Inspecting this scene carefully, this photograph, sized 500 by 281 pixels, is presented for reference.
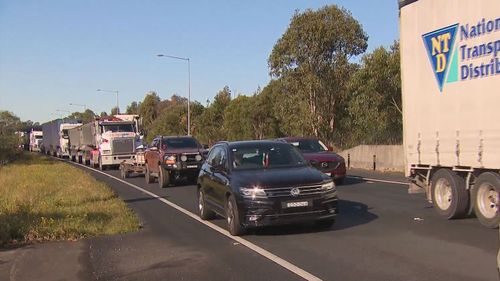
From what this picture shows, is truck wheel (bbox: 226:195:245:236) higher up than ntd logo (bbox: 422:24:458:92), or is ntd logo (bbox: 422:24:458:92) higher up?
ntd logo (bbox: 422:24:458:92)

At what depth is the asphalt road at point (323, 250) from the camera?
24.8 feet

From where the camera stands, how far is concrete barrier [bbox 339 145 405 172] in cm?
2736

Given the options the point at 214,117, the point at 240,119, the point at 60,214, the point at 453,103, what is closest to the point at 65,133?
the point at 240,119

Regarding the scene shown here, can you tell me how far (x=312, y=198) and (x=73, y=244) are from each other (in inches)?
158

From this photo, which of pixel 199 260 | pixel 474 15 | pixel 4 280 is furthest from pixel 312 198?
pixel 4 280

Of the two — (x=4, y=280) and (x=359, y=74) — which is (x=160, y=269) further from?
(x=359, y=74)

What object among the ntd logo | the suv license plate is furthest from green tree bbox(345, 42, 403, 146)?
the suv license plate

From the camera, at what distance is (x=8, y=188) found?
1966 centimetres

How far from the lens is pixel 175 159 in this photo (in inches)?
843

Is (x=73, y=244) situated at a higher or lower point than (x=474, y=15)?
lower

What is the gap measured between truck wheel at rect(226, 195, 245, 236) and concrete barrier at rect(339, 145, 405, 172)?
56.5 ft

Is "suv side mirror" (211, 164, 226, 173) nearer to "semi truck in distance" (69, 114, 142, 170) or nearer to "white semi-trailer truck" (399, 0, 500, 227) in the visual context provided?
"white semi-trailer truck" (399, 0, 500, 227)

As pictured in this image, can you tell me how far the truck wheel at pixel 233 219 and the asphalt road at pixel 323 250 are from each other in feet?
0.65

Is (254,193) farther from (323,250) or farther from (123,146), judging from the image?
(123,146)
